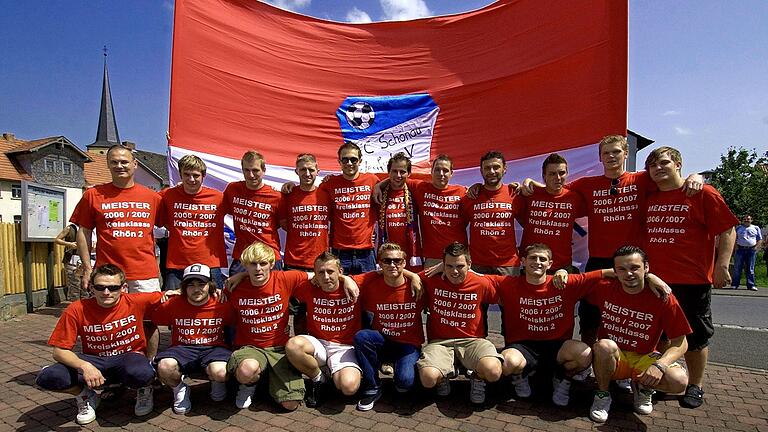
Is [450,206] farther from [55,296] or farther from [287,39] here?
[55,296]

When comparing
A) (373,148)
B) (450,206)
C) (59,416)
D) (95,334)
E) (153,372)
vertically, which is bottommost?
(59,416)

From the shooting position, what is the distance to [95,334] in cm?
360

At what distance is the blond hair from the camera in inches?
150

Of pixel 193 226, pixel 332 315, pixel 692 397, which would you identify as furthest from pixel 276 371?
pixel 692 397

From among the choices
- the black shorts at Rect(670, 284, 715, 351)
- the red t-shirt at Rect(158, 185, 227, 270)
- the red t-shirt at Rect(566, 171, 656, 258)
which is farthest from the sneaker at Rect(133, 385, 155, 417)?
the black shorts at Rect(670, 284, 715, 351)

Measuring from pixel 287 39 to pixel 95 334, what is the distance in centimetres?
396

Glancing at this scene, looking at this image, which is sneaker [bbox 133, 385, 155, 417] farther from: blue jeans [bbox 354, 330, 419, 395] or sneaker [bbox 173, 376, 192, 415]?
blue jeans [bbox 354, 330, 419, 395]

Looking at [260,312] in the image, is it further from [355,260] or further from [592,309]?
[592,309]

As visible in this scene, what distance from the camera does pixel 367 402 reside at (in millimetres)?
3660

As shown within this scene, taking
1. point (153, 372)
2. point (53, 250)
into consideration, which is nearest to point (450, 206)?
point (153, 372)

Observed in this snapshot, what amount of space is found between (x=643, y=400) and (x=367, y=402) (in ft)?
7.13

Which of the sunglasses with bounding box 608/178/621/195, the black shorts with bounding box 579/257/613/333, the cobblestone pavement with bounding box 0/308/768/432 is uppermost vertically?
the sunglasses with bounding box 608/178/621/195

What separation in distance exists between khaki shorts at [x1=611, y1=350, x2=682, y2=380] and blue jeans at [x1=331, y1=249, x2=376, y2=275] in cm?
224

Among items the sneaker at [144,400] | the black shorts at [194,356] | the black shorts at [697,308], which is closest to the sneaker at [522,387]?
the black shorts at [697,308]
